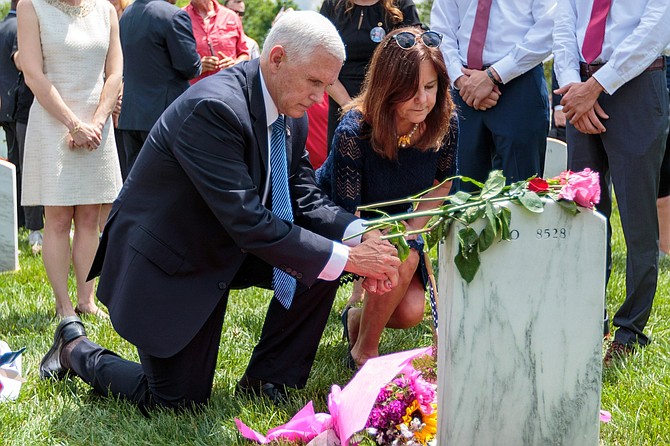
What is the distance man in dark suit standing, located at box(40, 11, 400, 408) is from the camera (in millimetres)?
3275

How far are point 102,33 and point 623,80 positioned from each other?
2.91 m

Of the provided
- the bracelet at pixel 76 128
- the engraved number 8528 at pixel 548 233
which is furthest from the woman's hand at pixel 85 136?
the engraved number 8528 at pixel 548 233

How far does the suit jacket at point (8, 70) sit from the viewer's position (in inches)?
297

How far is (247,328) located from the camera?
190 inches

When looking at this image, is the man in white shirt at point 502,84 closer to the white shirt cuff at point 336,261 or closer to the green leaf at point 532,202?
the white shirt cuff at point 336,261

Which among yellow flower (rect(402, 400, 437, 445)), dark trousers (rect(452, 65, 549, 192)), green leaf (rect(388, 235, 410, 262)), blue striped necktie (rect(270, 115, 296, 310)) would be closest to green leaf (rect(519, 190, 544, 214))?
green leaf (rect(388, 235, 410, 262))

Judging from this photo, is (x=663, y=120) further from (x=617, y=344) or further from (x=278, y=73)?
(x=278, y=73)

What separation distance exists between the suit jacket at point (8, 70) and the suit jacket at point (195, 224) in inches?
175

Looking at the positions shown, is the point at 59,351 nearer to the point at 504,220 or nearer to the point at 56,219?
the point at 56,219

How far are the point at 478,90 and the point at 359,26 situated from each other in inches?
41.2

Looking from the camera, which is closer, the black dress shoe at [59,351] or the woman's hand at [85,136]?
the black dress shoe at [59,351]

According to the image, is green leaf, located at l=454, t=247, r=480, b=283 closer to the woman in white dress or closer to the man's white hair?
the man's white hair

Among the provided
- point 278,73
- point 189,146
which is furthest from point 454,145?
point 189,146

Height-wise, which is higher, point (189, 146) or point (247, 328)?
point (189, 146)
